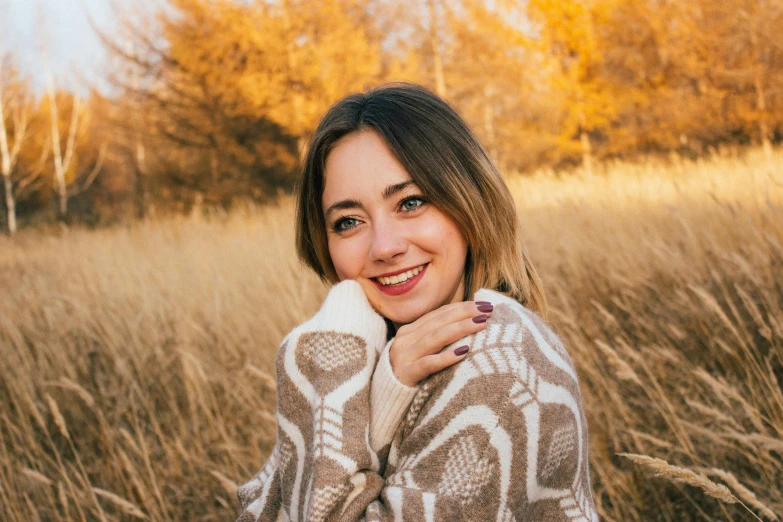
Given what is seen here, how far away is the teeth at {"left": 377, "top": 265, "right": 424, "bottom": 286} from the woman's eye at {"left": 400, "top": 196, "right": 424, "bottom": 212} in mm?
131

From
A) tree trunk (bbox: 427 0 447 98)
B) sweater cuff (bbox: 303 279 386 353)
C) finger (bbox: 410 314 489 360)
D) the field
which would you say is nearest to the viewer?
finger (bbox: 410 314 489 360)

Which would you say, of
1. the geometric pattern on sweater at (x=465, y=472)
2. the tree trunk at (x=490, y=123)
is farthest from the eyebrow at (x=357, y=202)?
the tree trunk at (x=490, y=123)

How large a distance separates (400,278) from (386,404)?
0.32 meters

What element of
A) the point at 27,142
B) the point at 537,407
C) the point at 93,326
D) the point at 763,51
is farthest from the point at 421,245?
the point at 27,142

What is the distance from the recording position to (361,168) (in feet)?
4.23

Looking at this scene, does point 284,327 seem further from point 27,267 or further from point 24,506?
point 27,267

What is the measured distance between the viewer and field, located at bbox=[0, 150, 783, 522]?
2031 mm

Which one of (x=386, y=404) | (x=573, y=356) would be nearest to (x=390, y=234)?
(x=386, y=404)

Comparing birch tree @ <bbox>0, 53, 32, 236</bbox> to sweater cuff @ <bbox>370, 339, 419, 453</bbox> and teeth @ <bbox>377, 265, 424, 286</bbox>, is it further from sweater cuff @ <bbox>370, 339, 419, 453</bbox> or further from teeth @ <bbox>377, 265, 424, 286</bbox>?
sweater cuff @ <bbox>370, 339, 419, 453</bbox>

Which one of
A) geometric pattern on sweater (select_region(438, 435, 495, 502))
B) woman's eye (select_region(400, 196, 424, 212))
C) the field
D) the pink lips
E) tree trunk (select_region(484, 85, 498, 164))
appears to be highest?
tree trunk (select_region(484, 85, 498, 164))

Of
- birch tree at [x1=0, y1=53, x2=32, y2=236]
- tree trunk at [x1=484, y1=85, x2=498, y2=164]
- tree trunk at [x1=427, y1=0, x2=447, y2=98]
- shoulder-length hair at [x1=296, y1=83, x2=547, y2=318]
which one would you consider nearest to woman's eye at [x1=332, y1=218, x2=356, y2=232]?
shoulder-length hair at [x1=296, y1=83, x2=547, y2=318]

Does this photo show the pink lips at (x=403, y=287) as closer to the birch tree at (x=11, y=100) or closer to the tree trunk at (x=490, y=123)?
the tree trunk at (x=490, y=123)

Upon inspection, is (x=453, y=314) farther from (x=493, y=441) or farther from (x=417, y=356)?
(x=493, y=441)

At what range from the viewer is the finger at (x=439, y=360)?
3.26ft
